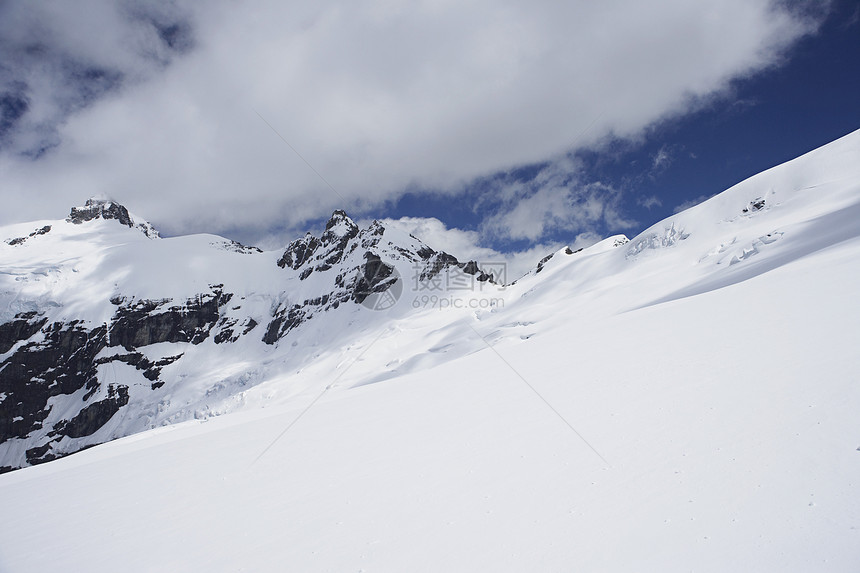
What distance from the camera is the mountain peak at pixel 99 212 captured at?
561 ft

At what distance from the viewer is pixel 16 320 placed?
120375 mm

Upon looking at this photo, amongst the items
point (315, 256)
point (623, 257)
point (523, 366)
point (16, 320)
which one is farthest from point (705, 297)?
point (16, 320)

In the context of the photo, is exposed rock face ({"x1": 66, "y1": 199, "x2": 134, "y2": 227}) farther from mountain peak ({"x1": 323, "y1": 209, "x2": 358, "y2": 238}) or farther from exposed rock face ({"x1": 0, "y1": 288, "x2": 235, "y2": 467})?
mountain peak ({"x1": 323, "y1": 209, "x2": 358, "y2": 238})

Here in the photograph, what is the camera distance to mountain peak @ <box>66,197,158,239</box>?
6737 inches

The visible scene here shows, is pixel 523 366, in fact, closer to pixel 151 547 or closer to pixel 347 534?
pixel 347 534

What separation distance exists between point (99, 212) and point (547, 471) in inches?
9243

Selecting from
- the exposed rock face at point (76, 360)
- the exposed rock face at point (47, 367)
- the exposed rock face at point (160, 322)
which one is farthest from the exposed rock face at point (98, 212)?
the exposed rock face at point (160, 322)

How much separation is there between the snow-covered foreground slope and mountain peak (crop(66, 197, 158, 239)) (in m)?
218

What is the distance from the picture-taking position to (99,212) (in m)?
177

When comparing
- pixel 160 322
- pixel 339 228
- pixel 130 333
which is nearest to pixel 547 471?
pixel 339 228

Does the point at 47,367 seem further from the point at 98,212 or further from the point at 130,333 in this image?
the point at 98,212

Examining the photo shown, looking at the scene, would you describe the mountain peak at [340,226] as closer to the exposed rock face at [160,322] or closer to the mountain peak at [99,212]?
the exposed rock face at [160,322]

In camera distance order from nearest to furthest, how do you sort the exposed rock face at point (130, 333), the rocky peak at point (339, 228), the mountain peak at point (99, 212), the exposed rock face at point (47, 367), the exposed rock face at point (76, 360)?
the exposed rock face at point (130, 333) → the exposed rock face at point (76, 360) → the exposed rock face at point (47, 367) → the rocky peak at point (339, 228) → the mountain peak at point (99, 212)

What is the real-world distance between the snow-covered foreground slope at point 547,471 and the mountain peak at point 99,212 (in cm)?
21774
